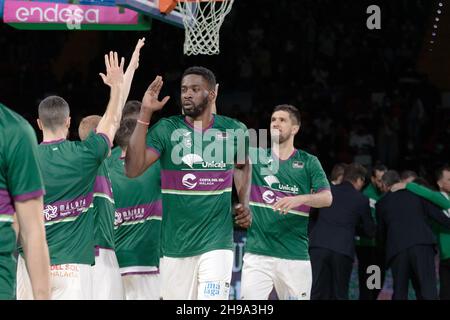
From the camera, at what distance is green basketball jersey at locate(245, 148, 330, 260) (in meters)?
9.64

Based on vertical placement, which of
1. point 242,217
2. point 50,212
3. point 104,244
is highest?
point 50,212

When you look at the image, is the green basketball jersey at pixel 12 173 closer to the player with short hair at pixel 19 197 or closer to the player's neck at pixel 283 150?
the player with short hair at pixel 19 197

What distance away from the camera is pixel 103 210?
325 inches

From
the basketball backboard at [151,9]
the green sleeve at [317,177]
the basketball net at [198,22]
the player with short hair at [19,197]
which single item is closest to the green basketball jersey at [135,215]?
the basketball net at [198,22]

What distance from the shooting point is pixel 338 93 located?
20.0 m

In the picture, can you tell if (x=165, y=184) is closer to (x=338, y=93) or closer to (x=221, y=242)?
(x=221, y=242)

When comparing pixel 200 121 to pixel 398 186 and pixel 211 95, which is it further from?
pixel 398 186

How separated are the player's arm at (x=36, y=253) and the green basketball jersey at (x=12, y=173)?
12cm

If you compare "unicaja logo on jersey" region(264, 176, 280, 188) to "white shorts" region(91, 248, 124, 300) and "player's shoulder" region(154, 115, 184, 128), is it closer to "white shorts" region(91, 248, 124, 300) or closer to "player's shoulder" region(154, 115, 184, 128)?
"player's shoulder" region(154, 115, 184, 128)

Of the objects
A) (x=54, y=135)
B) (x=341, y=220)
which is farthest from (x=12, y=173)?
(x=341, y=220)

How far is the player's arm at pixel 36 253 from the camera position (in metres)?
4.38

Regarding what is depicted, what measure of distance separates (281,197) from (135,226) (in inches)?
66.4

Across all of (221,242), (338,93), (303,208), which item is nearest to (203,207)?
(221,242)

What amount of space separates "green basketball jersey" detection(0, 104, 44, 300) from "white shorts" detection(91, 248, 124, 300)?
11.8 ft
